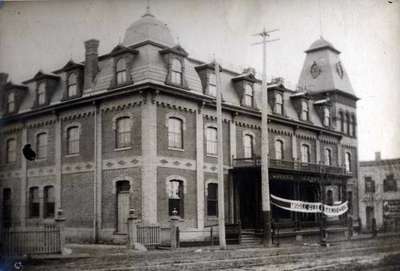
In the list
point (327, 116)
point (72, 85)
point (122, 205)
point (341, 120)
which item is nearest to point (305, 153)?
point (327, 116)

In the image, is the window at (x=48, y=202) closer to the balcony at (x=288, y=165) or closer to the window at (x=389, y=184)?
the balcony at (x=288, y=165)

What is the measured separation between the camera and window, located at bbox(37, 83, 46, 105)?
26344 millimetres

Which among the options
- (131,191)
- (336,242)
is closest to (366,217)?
(336,242)

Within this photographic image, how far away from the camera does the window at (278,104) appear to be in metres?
33.4

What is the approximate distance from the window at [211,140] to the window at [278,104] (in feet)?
22.4

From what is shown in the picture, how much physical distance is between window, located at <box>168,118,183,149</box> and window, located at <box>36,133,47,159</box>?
5925 mm

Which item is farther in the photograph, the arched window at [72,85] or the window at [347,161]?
the window at [347,161]

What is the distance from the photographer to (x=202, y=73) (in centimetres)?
2775

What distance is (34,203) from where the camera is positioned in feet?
86.2

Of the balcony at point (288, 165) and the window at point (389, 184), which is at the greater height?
the balcony at point (288, 165)

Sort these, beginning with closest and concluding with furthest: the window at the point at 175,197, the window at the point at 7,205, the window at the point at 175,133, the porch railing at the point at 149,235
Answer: the window at the point at 7,205, the porch railing at the point at 149,235, the window at the point at 175,197, the window at the point at 175,133

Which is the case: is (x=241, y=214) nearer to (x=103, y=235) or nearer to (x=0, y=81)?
(x=103, y=235)

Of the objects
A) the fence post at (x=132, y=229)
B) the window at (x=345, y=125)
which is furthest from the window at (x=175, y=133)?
the window at (x=345, y=125)

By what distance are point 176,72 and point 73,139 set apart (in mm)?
5725
